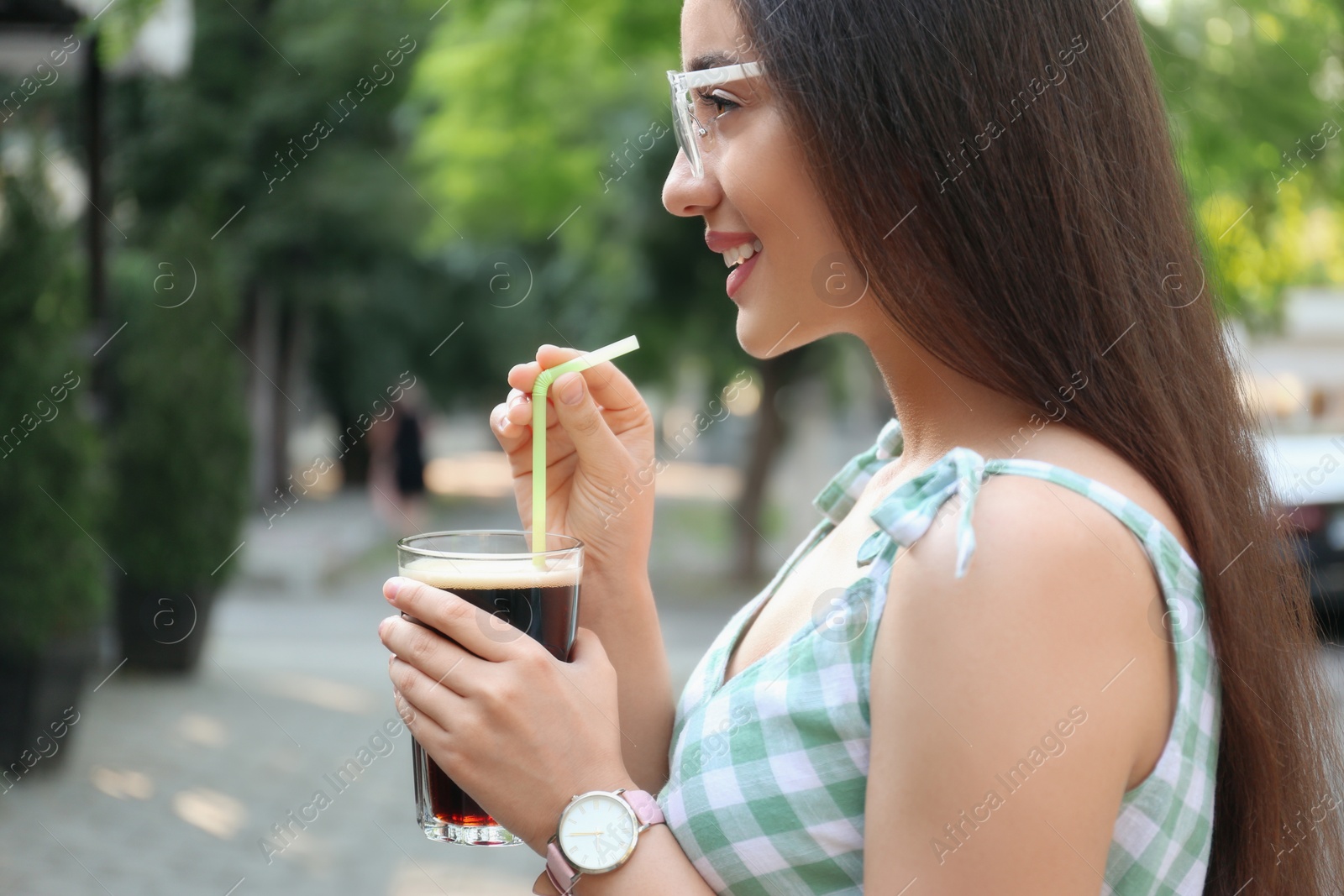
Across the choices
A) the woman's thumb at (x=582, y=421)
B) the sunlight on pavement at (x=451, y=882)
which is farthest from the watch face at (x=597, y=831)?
the sunlight on pavement at (x=451, y=882)


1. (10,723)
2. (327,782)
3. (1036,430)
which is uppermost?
(1036,430)

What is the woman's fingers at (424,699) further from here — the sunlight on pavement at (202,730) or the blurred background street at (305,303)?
the sunlight on pavement at (202,730)

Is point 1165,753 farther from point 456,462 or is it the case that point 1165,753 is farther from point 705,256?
point 456,462

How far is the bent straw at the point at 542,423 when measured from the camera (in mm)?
1589

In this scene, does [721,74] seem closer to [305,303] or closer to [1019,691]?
[1019,691]

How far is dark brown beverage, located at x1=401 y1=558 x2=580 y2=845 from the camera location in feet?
4.90

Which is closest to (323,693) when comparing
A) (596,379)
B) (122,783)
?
(122,783)

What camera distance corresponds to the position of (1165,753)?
1.16 metres

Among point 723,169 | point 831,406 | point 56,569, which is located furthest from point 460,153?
point 723,169

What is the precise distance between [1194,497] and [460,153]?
10669 mm

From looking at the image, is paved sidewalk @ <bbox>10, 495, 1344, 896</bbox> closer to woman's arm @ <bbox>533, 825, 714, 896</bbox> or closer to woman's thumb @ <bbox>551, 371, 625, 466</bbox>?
woman's arm @ <bbox>533, 825, 714, 896</bbox>

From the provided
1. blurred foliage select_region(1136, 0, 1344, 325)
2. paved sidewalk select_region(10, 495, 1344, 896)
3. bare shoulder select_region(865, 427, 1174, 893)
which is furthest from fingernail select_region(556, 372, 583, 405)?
blurred foliage select_region(1136, 0, 1344, 325)

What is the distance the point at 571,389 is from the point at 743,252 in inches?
13.9

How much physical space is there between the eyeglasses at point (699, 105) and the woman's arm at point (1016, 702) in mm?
539
